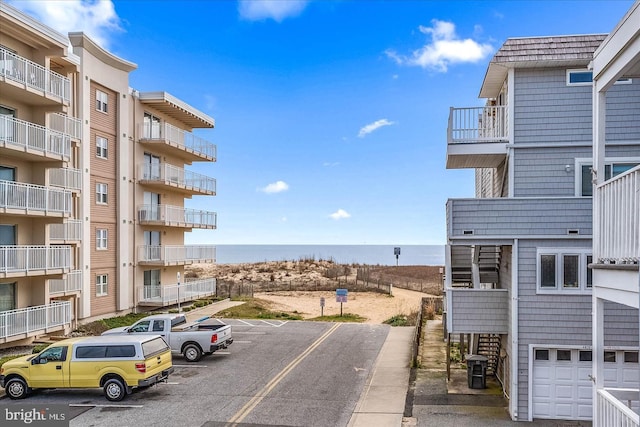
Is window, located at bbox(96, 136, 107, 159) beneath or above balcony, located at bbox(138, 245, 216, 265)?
above

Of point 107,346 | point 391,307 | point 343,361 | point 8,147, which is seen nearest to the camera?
point 107,346

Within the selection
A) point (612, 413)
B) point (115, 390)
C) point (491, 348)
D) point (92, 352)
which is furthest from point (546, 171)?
point (92, 352)

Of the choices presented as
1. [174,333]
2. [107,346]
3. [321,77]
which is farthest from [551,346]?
[321,77]

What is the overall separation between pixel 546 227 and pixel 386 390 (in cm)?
691

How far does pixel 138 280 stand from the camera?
32344 mm

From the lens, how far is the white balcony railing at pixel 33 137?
1958cm

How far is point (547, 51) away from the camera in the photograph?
579 inches

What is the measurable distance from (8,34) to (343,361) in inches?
700

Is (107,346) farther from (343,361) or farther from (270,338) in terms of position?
(270,338)

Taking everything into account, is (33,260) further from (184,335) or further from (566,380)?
(566,380)

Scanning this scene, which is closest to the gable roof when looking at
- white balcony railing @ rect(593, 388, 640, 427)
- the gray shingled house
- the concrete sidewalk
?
the gray shingled house

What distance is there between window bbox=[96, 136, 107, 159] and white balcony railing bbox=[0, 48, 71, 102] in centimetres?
666

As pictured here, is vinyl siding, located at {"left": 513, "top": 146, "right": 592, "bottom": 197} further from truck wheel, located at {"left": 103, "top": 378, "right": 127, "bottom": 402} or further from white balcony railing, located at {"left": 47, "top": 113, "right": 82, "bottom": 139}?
white balcony railing, located at {"left": 47, "top": 113, "right": 82, "bottom": 139}

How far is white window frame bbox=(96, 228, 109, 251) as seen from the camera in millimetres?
29047
